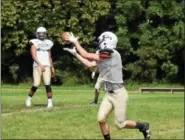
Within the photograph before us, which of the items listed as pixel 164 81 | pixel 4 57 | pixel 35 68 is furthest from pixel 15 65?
pixel 35 68

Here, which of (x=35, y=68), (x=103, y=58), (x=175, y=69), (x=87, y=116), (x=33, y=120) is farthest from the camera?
(x=175, y=69)

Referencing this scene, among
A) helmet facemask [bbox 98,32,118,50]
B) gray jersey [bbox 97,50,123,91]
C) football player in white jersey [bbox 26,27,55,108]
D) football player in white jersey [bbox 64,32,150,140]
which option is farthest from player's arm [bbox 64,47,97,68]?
football player in white jersey [bbox 26,27,55,108]

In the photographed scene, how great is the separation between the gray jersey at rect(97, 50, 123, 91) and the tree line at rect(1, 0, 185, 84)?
112 ft

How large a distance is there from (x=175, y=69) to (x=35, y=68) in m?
28.7

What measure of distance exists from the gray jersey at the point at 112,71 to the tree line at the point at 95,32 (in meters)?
34.2

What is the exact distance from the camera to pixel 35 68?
16875 millimetres

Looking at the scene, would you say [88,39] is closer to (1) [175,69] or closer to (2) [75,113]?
(1) [175,69]

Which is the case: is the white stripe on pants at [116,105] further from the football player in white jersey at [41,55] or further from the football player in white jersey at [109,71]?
the football player in white jersey at [41,55]

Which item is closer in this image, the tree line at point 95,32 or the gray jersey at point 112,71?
the gray jersey at point 112,71

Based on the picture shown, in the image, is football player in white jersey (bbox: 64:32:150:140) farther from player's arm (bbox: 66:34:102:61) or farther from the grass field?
the grass field

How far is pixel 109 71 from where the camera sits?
10398mm

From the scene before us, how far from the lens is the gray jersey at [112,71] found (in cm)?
1034

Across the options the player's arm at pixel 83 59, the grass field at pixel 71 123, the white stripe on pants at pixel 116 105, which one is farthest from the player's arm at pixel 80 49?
the grass field at pixel 71 123

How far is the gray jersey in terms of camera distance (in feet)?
33.9
